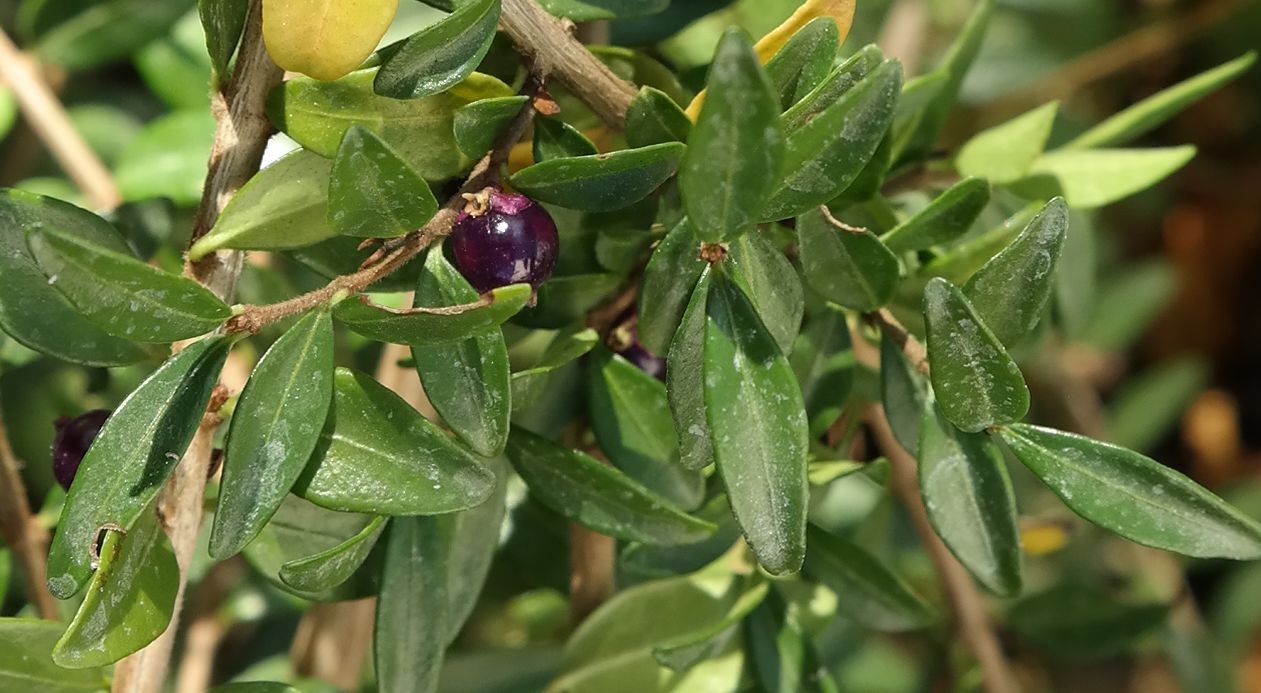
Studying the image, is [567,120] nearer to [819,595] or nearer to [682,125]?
[682,125]

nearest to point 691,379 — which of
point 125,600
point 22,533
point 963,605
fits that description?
point 125,600

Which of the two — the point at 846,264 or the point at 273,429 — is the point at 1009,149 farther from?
the point at 273,429

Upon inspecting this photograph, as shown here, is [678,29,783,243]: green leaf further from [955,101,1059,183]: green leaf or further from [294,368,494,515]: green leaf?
[955,101,1059,183]: green leaf

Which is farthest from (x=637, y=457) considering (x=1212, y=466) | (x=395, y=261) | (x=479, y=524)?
(x=1212, y=466)

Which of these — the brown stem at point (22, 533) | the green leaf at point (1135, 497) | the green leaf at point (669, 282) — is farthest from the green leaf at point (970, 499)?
the brown stem at point (22, 533)

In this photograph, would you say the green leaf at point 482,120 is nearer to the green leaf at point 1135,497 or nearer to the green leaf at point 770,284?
the green leaf at point 770,284
